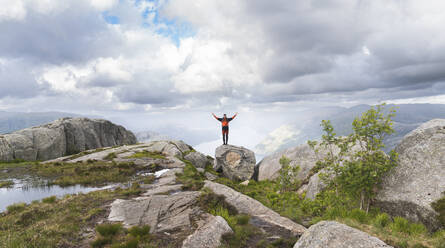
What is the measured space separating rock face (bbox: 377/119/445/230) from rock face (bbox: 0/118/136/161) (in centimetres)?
6880

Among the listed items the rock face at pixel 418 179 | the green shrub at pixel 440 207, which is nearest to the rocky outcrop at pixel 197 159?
the rock face at pixel 418 179

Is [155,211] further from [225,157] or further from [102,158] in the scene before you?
[102,158]

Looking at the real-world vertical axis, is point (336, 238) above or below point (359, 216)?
above

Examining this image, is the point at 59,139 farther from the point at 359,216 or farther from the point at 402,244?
the point at 402,244

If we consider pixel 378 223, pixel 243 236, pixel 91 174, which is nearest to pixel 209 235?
pixel 243 236

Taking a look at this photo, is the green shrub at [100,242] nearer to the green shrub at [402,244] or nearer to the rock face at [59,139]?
the green shrub at [402,244]

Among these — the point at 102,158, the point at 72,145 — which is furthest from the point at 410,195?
the point at 72,145

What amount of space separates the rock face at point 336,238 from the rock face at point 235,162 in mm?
35123

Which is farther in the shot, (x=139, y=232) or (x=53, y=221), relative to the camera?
(x=53, y=221)

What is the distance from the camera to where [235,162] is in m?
44.6

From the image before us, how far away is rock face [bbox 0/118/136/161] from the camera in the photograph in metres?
51.7

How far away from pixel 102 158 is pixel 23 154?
2278 centimetres

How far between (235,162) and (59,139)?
53.1 metres

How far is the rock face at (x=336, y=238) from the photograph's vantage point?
23.1ft
